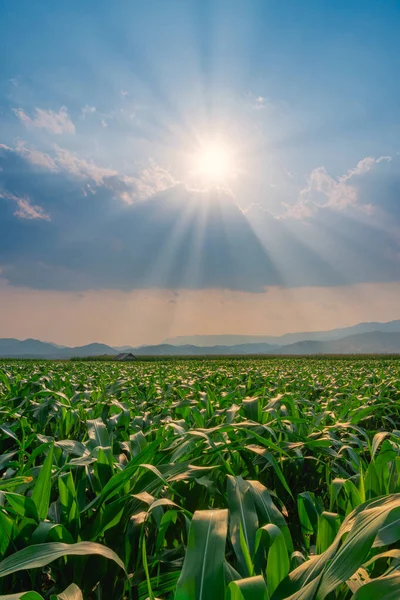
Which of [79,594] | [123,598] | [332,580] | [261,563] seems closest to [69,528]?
[123,598]

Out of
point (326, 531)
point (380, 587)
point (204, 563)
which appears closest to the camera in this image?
point (380, 587)

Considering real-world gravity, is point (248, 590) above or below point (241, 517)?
above

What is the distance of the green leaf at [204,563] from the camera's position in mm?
844

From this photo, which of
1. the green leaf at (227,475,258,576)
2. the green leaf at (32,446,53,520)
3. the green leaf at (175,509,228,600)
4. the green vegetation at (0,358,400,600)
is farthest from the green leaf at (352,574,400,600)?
the green leaf at (32,446,53,520)

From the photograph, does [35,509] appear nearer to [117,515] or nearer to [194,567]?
[117,515]

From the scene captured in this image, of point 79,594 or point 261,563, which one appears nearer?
point 79,594

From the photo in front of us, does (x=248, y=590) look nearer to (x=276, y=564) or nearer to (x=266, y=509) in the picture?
(x=276, y=564)

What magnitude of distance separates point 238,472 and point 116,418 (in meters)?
1.36

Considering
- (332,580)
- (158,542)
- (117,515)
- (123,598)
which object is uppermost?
(332,580)

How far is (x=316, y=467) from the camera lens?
2580 mm

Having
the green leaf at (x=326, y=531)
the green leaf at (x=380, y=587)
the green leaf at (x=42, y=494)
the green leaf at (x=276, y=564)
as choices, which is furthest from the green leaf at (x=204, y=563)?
the green leaf at (x=42, y=494)

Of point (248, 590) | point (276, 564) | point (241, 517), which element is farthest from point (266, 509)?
point (248, 590)

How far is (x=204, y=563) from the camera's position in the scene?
2.90 ft

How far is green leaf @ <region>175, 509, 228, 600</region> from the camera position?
84 cm
